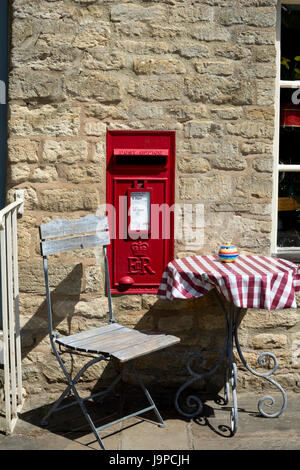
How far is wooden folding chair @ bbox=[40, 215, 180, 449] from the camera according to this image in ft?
11.0

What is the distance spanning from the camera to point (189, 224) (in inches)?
163

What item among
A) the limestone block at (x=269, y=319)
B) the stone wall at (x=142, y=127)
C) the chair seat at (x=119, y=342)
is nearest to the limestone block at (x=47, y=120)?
the stone wall at (x=142, y=127)

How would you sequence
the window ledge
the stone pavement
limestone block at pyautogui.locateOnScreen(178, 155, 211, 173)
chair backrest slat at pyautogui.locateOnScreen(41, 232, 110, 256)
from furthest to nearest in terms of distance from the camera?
the window ledge, limestone block at pyautogui.locateOnScreen(178, 155, 211, 173), chair backrest slat at pyautogui.locateOnScreen(41, 232, 110, 256), the stone pavement

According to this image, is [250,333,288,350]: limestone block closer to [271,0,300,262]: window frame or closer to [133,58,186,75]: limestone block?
[271,0,300,262]: window frame

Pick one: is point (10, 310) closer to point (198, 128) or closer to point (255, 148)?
point (198, 128)

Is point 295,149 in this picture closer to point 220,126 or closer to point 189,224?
point 220,126

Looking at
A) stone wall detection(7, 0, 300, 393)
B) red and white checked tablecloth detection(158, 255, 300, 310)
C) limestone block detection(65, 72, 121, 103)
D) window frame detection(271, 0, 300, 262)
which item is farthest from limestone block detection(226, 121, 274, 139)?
red and white checked tablecloth detection(158, 255, 300, 310)

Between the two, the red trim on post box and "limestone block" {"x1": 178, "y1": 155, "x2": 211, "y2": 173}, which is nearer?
the red trim on post box

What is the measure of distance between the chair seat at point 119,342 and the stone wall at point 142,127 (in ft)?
1.41

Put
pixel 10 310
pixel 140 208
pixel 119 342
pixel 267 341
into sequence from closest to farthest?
1. pixel 119 342
2. pixel 10 310
3. pixel 140 208
4. pixel 267 341

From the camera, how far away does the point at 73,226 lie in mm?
3873

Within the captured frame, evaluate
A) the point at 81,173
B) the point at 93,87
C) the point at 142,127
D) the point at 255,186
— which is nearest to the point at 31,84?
the point at 93,87

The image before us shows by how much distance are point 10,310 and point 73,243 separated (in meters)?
0.60

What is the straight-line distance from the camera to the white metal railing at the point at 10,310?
344 cm
